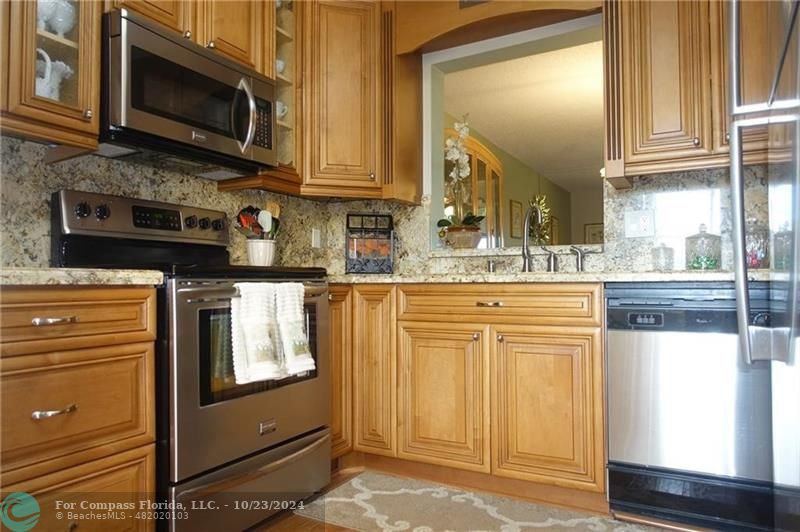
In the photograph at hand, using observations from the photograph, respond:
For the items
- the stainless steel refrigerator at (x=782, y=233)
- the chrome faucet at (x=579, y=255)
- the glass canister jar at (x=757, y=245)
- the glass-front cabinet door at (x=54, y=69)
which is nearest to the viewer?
the stainless steel refrigerator at (x=782, y=233)

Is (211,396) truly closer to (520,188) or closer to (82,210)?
(82,210)

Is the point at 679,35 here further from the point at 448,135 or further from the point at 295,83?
the point at 295,83

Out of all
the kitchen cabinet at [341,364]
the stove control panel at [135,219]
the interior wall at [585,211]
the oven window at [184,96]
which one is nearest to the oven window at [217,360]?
the stove control panel at [135,219]

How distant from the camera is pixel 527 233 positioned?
260 cm

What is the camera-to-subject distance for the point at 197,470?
1.61 meters

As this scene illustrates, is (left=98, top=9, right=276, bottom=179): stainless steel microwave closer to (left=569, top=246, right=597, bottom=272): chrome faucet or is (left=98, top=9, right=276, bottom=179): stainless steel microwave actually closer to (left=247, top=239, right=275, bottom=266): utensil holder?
(left=247, top=239, right=275, bottom=266): utensil holder

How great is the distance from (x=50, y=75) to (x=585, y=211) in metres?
2.24

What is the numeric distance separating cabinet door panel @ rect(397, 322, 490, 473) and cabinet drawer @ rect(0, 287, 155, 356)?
44.9 inches

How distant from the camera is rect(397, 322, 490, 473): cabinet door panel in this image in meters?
2.18

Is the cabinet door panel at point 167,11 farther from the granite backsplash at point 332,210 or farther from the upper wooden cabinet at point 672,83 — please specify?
the upper wooden cabinet at point 672,83

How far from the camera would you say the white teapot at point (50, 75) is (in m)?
1.55

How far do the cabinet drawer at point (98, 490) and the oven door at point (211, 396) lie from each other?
3.3 inches

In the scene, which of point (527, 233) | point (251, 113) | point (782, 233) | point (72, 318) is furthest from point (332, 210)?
point (782, 233)

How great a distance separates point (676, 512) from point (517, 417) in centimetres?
61
